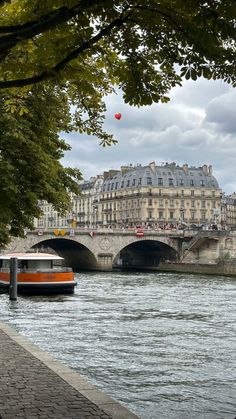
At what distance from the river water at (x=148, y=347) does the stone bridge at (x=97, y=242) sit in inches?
2029

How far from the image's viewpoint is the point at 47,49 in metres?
6.27

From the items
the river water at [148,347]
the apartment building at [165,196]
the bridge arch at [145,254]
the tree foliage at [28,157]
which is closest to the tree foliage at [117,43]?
the river water at [148,347]

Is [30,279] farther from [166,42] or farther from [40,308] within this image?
[166,42]

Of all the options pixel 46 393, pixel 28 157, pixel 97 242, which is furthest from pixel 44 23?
pixel 97 242

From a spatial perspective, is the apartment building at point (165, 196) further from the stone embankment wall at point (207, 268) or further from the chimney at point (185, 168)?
the stone embankment wall at point (207, 268)

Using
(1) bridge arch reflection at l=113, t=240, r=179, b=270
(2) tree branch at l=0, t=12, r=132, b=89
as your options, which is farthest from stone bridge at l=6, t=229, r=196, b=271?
(2) tree branch at l=0, t=12, r=132, b=89

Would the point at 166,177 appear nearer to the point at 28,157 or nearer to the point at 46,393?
the point at 28,157

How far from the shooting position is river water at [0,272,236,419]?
1128cm

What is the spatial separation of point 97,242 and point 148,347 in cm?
7411

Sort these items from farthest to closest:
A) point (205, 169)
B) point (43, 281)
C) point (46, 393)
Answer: point (205, 169), point (43, 281), point (46, 393)

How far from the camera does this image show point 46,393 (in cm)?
888

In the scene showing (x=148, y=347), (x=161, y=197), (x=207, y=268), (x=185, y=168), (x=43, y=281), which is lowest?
(x=148, y=347)

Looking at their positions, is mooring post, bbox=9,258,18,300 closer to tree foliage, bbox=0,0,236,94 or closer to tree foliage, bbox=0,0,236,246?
tree foliage, bbox=0,0,236,246

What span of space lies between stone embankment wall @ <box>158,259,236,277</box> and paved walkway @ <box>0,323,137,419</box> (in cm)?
6415
